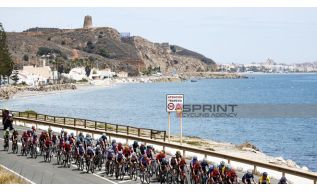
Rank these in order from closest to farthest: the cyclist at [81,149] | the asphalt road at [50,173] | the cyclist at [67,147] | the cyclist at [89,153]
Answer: the asphalt road at [50,173] → the cyclist at [89,153] → the cyclist at [81,149] → the cyclist at [67,147]

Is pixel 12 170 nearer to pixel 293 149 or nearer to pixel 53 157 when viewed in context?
pixel 53 157

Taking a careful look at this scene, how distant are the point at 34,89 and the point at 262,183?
178 meters

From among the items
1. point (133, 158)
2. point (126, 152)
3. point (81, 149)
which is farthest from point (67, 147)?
point (133, 158)

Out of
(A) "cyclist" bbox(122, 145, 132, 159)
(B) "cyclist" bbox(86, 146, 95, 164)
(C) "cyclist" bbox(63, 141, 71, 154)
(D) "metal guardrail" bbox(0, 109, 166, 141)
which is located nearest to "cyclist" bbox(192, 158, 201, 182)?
(A) "cyclist" bbox(122, 145, 132, 159)

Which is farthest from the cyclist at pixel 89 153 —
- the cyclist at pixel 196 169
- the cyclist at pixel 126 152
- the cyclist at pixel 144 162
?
the cyclist at pixel 196 169

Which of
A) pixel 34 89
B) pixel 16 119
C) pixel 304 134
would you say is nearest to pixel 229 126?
pixel 304 134

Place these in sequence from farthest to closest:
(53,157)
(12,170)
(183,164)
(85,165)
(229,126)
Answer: (229,126) → (53,157) → (85,165) → (12,170) → (183,164)

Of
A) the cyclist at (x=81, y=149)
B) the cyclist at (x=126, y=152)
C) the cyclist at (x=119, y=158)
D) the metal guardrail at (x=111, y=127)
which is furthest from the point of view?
the metal guardrail at (x=111, y=127)

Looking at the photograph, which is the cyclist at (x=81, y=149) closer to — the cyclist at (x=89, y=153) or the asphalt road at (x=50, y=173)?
the cyclist at (x=89, y=153)

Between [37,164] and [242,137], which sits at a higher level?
[37,164]

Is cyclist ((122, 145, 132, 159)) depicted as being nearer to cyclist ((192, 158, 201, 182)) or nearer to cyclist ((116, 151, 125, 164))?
cyclist ((116, 151, 125, 164))

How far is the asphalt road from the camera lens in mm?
23766

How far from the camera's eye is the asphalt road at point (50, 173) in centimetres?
2377
